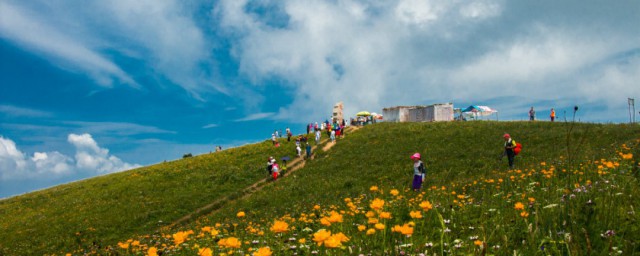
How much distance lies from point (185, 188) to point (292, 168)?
1012 centimetres

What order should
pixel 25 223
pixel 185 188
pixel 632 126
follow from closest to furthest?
pixel 25 223 < pixel 632 126 < pixel 185 188

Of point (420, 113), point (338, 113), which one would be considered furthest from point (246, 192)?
point (338, 113)

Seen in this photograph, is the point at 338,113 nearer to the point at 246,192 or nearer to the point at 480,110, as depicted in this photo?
the point at 480,110

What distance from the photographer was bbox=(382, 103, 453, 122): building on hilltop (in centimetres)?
5641

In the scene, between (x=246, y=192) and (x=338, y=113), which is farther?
(x=338, y=113)

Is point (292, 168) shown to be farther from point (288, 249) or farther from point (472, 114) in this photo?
point (472, 114)

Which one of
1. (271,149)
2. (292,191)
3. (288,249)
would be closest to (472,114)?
(271,149)

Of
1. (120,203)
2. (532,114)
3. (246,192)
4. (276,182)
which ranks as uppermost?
(532,114)

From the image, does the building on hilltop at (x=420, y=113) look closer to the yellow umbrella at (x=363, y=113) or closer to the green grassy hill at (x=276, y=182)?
the yellow umbrella at (x=363, y=113)

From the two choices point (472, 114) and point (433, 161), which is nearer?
point (433, 161)

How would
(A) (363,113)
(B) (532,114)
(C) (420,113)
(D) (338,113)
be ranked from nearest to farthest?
(B) (532,114)
(C) (420,113)
(D) (338,113)
(A) (363,113)

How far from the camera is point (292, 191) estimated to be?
26312 mm

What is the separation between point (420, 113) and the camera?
5850 centimetres

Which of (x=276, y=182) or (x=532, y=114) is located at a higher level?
(x=532, y=114)
